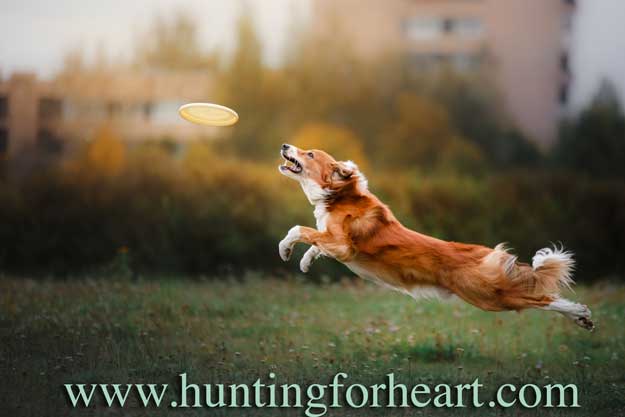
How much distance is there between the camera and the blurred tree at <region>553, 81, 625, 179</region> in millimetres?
13266

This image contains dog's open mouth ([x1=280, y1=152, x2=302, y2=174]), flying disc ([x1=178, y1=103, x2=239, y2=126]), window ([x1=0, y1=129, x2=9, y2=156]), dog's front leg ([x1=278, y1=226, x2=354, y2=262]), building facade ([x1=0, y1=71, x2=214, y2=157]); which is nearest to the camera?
dog's front leg ([x1=278, y1=226, x2=354, y2=262])

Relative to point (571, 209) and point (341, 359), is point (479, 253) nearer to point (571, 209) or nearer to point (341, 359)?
point (341, 359)

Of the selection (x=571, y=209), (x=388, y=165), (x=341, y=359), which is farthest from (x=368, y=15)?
(x=341, y=359)

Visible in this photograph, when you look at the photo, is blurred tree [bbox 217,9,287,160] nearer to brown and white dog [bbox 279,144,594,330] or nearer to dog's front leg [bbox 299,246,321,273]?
brown and white dog [bbox 279,144,594,330]

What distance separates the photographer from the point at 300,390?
591 cm

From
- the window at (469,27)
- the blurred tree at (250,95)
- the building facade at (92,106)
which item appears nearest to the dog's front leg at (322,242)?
the blurred tree at (250,95)

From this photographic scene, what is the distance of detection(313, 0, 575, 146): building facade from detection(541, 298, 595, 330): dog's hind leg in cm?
771

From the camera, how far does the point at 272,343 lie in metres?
7.35

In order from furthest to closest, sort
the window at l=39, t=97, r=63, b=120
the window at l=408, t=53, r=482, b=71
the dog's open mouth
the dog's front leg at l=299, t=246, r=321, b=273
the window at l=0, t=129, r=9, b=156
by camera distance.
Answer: the window at l=408, t=53, r=482, b=71, the window at l=39, t=97, r=63, b=120, the window at l=0, t=129, r=9, b=156, the dog's open mouth, the dog's front leg at l=299, t=246, r=321, b=273

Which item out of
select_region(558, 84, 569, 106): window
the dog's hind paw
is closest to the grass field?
the dog's hind paw

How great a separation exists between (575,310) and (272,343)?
290 centimetres

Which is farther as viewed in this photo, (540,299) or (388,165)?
(388,165)

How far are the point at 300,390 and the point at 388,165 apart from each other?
799 centimetres

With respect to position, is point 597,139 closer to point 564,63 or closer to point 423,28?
point 564,63
